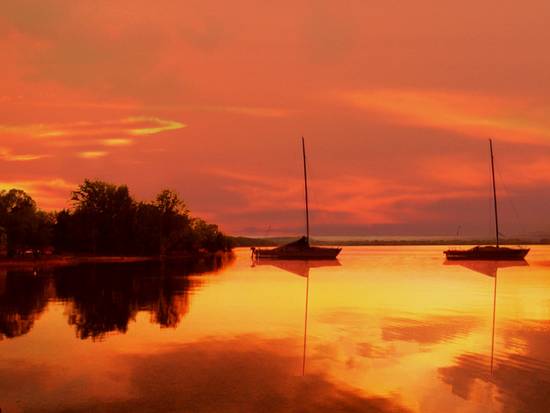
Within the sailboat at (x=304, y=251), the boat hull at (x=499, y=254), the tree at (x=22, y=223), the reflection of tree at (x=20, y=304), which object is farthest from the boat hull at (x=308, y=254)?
the reflection of tree at (x=20, y=304)

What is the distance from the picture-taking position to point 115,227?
10788 centimetres

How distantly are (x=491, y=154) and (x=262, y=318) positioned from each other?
85406 millimetres

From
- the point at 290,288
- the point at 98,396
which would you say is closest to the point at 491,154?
the point at 290,288

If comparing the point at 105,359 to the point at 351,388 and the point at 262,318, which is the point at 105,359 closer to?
the point at 351,388

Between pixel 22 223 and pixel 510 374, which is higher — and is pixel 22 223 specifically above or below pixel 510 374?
above

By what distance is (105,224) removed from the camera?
107312mm

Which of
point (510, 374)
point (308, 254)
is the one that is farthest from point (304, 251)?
point (510, 374)

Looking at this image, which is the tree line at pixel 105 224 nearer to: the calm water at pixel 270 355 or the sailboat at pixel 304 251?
the sailboat at pixel 304 251

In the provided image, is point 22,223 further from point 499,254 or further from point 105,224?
point 499,254

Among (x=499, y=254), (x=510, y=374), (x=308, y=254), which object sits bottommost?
(x=510, y=374)

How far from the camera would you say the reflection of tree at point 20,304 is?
20.4 meters

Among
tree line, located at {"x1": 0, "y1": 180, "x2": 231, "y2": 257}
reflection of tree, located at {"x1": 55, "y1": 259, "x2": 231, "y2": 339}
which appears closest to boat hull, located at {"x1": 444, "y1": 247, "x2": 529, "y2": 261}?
tree line, located at {"x1": 0, "y1": 180, "x2": 231, "y2": 257}

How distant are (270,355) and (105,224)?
3787 inches

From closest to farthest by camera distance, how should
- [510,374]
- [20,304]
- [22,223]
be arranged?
[510,374]
[20,304]
[22,223]
